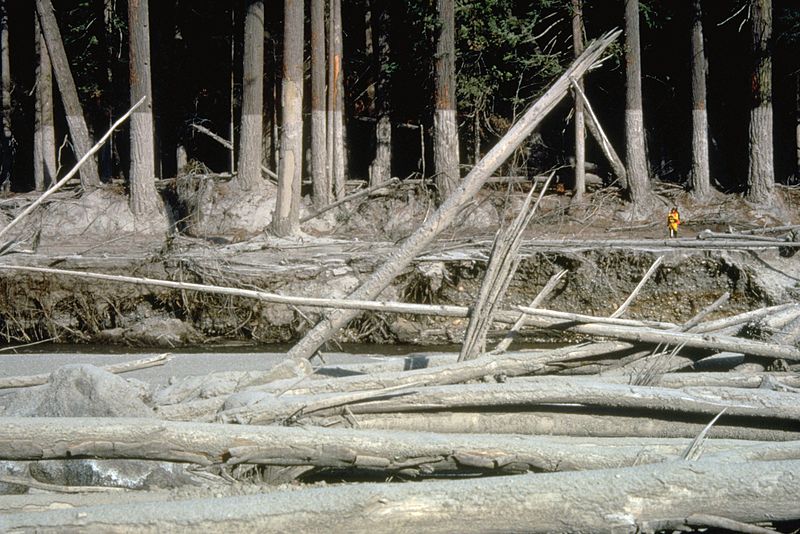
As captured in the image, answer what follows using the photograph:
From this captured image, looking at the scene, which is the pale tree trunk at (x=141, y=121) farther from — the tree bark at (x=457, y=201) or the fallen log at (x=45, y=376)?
the tree bark at (x=457, y=201)

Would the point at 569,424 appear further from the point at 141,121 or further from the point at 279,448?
the point at 141,121

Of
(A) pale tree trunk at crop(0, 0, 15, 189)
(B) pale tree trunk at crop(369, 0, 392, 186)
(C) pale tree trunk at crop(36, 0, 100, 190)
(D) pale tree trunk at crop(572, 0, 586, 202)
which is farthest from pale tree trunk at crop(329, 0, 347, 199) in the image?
(A) pale tree trunk at crop(0, 0, 15, 189)

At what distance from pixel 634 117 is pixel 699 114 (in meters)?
1.52

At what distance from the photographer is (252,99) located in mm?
A: 19281

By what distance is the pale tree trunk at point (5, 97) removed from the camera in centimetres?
2417

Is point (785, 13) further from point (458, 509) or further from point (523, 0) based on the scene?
point (458, 509)

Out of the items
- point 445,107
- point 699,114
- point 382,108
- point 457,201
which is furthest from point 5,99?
point 457,201

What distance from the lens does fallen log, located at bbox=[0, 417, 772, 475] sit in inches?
158

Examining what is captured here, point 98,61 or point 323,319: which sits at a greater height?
point 98,61

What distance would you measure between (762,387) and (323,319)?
312cm

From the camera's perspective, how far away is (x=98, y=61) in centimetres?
2383

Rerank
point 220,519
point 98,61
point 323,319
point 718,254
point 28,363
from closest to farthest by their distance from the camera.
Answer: point 220,519, point 323,319, point 28,363, point 718,254, point 98,61

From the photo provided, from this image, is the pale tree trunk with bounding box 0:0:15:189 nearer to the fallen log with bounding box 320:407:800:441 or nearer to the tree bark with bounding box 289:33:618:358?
the tree bark with bounding box 289:33:618:358

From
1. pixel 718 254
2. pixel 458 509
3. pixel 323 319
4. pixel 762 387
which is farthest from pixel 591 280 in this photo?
pixel 458 509
